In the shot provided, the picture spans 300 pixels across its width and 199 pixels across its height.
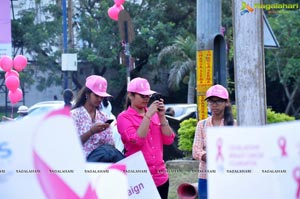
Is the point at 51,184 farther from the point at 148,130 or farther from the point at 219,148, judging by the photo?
the point at 148,130

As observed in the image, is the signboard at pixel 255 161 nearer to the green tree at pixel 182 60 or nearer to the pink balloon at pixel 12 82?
the pink balloon at pixel 12 82

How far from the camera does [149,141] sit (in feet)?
14.4

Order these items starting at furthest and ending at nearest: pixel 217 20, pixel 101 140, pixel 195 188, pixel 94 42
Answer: pixel 94 42
pixel 217 20
pixel 195 188
pixel 101 140

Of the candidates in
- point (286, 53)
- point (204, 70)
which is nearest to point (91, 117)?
point (204, 70)

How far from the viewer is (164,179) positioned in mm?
4449

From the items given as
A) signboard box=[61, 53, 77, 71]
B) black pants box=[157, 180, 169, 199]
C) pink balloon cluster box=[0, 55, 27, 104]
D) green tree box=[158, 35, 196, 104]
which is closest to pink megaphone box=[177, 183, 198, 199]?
black pants box=[157, 180, 169, 199]

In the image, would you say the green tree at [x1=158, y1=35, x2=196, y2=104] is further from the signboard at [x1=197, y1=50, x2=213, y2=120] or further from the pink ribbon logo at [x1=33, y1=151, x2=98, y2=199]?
the pink ribbon logo at [x1=33, y1=151, x2=98, y2=199]

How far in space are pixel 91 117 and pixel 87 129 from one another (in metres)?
0.13

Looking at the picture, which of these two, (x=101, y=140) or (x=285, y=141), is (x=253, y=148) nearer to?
(x=285, y=141)

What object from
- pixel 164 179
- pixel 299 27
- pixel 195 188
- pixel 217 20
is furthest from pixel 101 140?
pixel 299 27

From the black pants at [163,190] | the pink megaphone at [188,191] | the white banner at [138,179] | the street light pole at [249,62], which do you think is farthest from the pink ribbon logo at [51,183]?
the street light pole at [249,62]

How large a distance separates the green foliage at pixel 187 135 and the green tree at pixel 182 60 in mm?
15419

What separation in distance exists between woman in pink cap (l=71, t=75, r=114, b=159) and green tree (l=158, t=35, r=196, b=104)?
808 inches

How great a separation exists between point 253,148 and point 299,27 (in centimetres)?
2257
